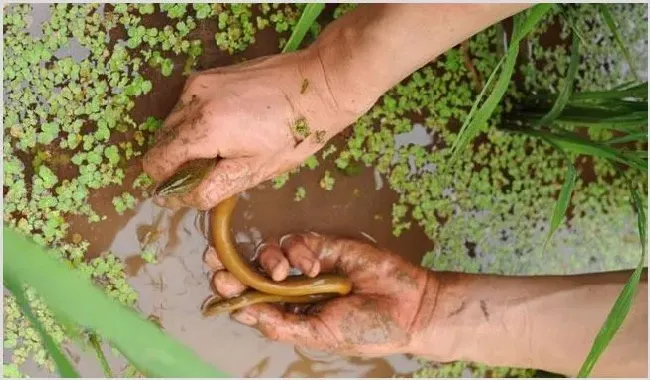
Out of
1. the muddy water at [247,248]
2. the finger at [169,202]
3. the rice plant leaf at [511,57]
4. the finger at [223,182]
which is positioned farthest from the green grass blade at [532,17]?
the finger at [169,202]

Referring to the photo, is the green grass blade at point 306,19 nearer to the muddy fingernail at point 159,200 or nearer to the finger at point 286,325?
the muddy fingernail at point 159,200

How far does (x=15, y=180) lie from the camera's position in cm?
154

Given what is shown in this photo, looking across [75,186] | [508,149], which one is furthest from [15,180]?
[508,149]

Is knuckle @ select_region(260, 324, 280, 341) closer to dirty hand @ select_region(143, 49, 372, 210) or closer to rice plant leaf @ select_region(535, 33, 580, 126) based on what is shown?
dirty hand @ select_region(143, 49, 372, 210)

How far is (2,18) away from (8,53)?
7 cm

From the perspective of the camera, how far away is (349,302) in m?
1.73

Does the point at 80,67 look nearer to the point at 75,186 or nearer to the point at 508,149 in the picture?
the point at 75,186

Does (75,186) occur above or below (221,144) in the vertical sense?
below

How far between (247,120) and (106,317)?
69 centimetres

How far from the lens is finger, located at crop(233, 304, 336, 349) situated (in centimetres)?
171

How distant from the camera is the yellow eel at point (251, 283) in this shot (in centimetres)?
167

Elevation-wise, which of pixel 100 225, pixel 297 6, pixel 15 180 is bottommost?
pixel 100 225

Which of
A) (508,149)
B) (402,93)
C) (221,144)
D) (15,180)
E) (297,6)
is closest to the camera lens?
(221,144)

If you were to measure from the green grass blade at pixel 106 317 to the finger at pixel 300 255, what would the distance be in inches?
36.0
